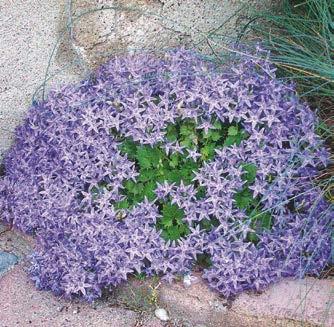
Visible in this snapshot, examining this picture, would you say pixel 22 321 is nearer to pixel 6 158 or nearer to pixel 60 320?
pixel 60 320

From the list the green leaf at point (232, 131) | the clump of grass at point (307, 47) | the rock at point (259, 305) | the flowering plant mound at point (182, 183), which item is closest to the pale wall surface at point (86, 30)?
the clump of grass at point (307, 47)

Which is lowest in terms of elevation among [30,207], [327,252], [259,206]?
[327,252]

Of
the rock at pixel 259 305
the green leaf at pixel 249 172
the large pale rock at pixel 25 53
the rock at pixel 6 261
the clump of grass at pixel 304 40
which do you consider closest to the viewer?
the rock at pixel 259 305

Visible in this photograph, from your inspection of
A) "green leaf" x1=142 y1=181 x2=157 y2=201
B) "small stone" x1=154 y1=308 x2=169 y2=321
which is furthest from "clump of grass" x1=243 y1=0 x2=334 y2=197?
"small stone" x1=154 y1=308 x2=169 y2=321

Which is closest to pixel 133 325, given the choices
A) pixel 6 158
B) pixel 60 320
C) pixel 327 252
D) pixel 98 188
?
pixel 60 320

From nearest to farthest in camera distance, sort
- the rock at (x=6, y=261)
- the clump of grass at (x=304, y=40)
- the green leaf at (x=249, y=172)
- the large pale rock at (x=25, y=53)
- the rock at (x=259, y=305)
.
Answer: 1. the rock at (x=259, y=305)
2. the green leaf at (x=249, y=172)
3. the clump of grass at (x=304, y=40)
4. the rock at (x=6, y=261)
5. the large pale rock at (x=25, y=53)

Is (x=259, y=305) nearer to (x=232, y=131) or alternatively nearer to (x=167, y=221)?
(x=167, y=221)

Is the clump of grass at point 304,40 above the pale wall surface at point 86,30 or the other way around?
the other way around

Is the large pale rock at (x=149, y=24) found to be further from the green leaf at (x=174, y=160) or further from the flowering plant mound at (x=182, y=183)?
the green leaf at (x=174, y=160)
